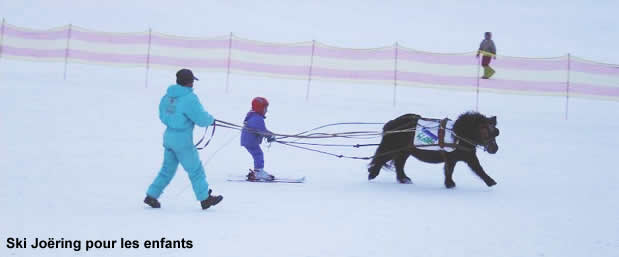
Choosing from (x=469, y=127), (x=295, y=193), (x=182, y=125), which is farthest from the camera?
(x=469, y=127)

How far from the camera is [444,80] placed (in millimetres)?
18062

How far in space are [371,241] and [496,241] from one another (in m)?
1.05

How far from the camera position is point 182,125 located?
6359mm

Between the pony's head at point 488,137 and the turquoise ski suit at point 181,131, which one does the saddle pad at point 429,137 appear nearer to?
the pony's head at point 488,137

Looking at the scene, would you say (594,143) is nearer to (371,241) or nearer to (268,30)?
(371,241)

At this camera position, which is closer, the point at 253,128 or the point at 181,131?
the point at 181,131

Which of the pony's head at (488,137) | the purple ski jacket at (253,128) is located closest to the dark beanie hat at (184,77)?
the purple ski jacket at (253,128)

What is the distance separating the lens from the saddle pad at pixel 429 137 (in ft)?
28.0

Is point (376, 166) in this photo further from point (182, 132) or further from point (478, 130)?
point (182, 132)

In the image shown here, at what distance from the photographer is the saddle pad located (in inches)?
336

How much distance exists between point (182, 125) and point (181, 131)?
9 cm

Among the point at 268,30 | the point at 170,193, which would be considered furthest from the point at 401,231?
the point at 268,30

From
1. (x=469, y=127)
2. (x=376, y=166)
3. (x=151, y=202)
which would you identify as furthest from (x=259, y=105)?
(x=469, y=127)

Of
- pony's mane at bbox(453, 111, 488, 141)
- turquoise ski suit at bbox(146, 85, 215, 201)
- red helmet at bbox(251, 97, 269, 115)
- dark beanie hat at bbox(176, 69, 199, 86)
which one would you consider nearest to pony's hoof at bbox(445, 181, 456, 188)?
pony's mane at bbox(453, 111, 488, 141)
